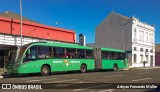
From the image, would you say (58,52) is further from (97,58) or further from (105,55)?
(105,55)

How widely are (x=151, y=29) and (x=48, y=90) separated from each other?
56.0 meters

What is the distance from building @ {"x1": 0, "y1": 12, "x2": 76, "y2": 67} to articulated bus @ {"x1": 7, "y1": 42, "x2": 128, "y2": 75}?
9.20 metres

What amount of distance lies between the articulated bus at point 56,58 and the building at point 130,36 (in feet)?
76.9

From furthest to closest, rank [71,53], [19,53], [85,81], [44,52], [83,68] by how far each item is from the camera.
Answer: [83,68]
[71,53]
[44,52]
[19,53]
[85,81]

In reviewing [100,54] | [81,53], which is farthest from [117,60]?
[81,53]

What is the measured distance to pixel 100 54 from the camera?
105 feet

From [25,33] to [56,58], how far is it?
11554 millimetres

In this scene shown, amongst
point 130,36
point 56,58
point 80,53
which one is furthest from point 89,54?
point 130,36

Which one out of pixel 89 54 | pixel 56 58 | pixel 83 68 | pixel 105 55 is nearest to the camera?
pixel 56 58

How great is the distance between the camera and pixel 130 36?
188 feet

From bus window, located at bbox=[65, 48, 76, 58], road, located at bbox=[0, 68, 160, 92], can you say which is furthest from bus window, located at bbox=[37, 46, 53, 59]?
road, located at bbox=[0, 68, 160, 92]

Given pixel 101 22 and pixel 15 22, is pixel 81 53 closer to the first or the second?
pixel 15 22

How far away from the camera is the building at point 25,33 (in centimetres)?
3272

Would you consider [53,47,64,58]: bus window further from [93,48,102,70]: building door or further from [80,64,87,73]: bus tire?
[93,48,102,70]: building door
